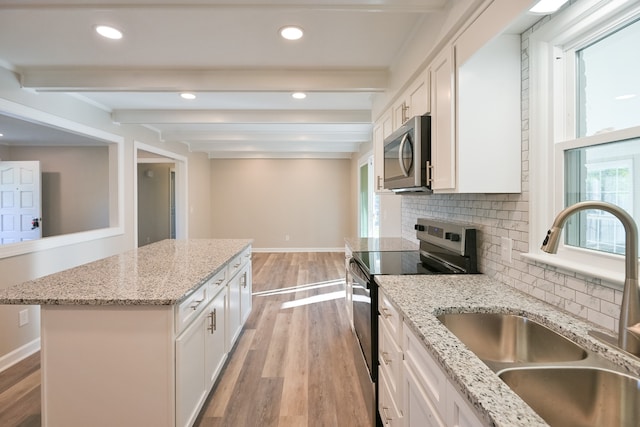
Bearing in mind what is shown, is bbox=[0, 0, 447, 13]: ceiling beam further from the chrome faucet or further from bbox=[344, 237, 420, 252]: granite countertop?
bbox=[344, 237, 420, 252]: granite countertop

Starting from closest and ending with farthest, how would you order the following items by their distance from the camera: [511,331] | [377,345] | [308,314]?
1. [511,331]
2. [377,345]
3. [308,314]

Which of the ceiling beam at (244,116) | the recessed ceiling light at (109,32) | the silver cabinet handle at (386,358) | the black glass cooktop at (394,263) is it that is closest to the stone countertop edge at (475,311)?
the black glass cooktop at (394,263)

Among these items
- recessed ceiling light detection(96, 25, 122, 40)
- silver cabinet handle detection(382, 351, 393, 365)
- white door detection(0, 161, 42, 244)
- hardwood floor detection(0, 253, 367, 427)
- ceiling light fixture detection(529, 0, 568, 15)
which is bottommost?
hardwood floor detection(0, 253, 367, 427)

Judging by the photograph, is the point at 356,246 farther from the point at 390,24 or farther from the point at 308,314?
the point at 390,24

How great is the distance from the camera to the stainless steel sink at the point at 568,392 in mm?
882

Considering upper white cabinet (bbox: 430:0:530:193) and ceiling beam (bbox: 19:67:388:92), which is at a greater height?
ceiling beam (bbox: 19:67:388:92)

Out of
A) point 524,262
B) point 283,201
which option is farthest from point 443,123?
point 283,201

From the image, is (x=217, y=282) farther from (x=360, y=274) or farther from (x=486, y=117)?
(x=486, y=117)

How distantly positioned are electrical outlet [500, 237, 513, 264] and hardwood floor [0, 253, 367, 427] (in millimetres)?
1264

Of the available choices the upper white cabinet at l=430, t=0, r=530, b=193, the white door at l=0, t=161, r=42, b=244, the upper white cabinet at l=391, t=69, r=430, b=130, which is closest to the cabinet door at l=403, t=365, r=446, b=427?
the upper white cabinet at l=430, t=0, r=530, b=193

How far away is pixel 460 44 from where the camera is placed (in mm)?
1480

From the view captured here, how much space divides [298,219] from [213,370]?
5700 millimetres

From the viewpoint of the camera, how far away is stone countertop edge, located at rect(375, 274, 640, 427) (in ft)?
2.30

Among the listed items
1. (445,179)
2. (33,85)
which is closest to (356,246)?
(445,179)
